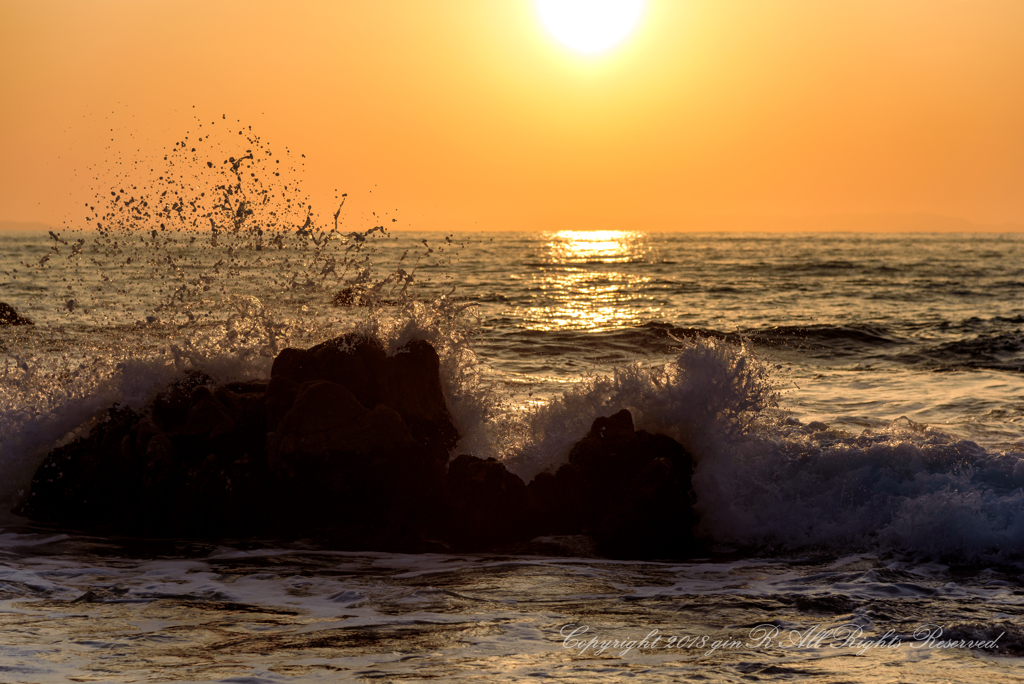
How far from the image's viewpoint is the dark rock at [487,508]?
25.3ft

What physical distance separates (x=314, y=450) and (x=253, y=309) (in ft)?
10.9

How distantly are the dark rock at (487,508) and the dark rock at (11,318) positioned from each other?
52.2 ft

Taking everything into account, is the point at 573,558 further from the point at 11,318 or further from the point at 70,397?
the point at 11,318

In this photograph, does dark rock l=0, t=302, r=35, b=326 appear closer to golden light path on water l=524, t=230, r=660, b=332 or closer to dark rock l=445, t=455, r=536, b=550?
golden light path on water l=524, t=230, r=660, b=332

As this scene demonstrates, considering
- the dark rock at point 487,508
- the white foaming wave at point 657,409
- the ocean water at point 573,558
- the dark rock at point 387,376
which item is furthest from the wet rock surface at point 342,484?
the white foaming wave at point 657,409

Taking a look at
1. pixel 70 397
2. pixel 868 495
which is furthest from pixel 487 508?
pixel 70 397

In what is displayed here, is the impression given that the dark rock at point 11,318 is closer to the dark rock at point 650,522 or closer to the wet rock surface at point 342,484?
the wet rock surface at point 342,484

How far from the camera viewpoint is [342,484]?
801 cm

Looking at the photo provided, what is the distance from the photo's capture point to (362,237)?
1095cm

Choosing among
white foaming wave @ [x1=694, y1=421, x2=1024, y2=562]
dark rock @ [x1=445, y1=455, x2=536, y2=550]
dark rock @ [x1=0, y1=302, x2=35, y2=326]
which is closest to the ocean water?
white foaming wave @ [x1=694, y1=421, x2=1024, y2=562]

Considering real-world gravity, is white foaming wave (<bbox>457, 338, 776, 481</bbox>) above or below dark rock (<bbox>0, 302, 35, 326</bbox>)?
below

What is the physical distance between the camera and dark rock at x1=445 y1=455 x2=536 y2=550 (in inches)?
303

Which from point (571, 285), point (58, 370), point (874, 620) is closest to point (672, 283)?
point (571, 285)

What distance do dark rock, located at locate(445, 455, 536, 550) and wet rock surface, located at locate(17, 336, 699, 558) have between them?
10mm
